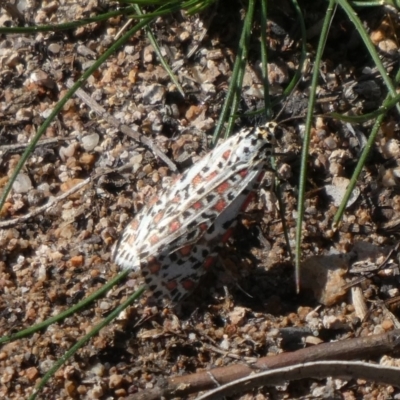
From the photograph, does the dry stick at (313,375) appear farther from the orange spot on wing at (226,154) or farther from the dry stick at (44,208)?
the dry stick at (44,208)

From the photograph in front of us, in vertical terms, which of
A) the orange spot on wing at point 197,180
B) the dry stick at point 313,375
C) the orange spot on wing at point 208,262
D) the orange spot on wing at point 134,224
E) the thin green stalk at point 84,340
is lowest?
the dry stick at point 313,375

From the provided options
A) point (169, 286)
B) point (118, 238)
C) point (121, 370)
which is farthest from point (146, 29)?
point (121, 370)

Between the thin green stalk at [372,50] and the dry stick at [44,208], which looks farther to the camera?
the dry stick at [44,208]

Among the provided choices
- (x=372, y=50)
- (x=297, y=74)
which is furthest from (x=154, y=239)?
(x=372, y=50)

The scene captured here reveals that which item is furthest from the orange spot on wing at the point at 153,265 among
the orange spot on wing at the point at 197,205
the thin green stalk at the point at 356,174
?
the thin green stalk at the point at 356,174

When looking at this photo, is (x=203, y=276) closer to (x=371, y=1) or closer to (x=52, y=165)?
(x=52, y=165)
